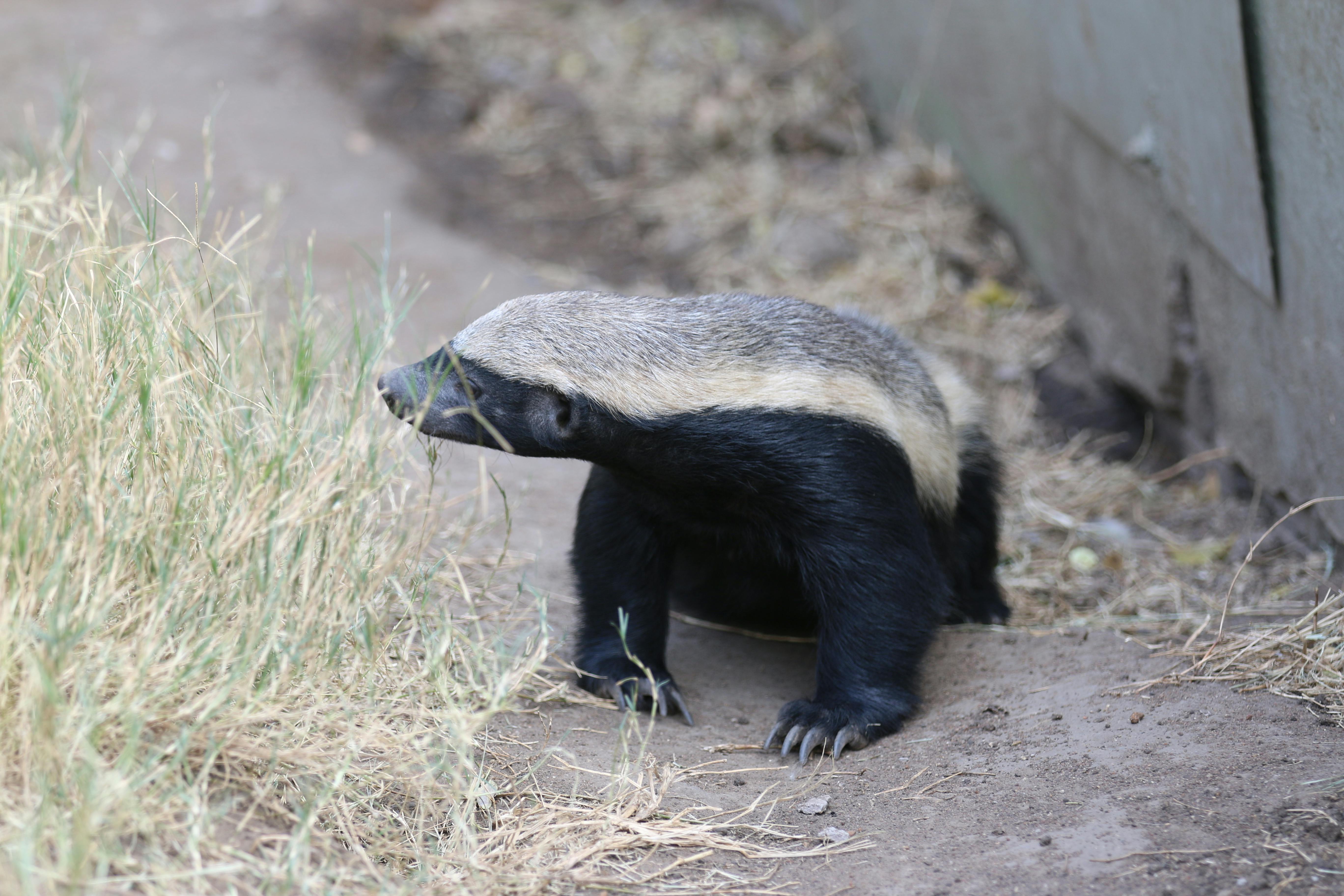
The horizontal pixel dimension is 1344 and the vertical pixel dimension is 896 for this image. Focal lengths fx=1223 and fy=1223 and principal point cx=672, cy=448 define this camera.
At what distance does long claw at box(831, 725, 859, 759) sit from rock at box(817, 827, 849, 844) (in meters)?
0.49

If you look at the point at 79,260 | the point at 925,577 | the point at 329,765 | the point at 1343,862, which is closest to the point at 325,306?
the point at 79,260

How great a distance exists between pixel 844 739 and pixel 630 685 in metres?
0.72

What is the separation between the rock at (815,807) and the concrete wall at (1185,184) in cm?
239

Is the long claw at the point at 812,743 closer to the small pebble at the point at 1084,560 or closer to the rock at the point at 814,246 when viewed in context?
the small pebble at the point at 1084,560

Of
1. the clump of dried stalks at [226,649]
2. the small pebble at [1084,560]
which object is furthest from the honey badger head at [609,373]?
the small pebble at [1084,560]

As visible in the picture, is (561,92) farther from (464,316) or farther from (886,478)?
(886,478)

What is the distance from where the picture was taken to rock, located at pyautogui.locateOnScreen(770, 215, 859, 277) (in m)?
7.45

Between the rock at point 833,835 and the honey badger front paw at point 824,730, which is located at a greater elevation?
the rock at point 833,835

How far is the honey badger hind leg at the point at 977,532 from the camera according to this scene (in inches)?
181

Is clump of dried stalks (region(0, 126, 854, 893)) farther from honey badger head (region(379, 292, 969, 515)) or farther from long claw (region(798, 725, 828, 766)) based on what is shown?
long claw (region(798, 725, 828, 766))

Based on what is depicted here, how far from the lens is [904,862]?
2.87 m

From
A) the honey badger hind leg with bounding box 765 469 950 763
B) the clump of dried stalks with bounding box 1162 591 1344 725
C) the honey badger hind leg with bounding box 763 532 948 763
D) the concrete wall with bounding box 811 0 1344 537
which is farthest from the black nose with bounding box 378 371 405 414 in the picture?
the concrete wall with bounding box 811 0 1344 537

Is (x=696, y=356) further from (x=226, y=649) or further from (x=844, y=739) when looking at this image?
(x=226, y=649)

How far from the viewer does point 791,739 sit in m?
3.62
